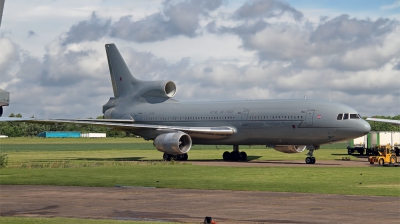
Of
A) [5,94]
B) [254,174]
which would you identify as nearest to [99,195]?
[254,174]

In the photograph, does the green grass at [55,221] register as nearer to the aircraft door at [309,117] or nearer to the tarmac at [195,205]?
the tarmac at [195,205]

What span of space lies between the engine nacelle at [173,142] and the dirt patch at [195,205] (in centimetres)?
2205

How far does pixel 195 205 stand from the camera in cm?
1867

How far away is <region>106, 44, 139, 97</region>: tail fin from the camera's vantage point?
57.1 meters

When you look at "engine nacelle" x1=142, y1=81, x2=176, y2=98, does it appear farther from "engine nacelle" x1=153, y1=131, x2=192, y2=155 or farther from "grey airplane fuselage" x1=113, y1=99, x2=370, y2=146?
"engine nacelle" x1=153, y1=131, x2=192, y2=155

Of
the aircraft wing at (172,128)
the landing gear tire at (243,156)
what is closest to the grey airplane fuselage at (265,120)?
the aircraft wing at (172,128)

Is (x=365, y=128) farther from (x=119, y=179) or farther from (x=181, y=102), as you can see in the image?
(x=119, y=179)

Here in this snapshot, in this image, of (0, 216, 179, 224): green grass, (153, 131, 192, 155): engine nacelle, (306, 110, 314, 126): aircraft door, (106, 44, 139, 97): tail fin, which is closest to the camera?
(0, 216, 179, 224): green grass

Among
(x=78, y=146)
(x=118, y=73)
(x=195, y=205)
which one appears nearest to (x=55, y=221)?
(x=195, y=205)

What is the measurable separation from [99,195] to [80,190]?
1958mm

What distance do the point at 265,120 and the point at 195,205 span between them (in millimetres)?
27309

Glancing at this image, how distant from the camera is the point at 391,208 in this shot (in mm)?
17750

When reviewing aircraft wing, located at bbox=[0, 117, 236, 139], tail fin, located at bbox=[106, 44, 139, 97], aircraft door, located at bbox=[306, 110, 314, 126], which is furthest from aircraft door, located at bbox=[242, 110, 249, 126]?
tail fin, located at bbox=[106, 44, 139, 97]

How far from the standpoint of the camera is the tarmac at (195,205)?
16.1 metres
